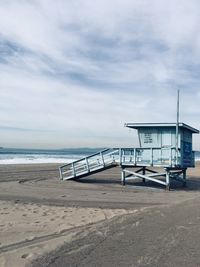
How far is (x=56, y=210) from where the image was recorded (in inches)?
532

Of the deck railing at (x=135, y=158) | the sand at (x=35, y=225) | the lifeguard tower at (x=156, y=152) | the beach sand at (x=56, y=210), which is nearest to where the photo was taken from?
the sand at (x=35, y=225)

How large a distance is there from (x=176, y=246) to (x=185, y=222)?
2.98m

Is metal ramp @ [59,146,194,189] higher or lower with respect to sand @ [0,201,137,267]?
higher

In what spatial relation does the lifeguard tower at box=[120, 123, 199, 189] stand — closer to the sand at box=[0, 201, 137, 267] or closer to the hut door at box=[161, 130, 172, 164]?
the hut door at box=[161, 130, 172, 164]

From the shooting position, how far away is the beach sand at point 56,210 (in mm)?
8438

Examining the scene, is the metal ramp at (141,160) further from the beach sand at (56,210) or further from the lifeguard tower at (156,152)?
the beach sand at (56,210)

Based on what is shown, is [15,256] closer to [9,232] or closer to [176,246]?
[9,232]

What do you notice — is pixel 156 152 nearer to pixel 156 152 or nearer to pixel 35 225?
pixel 156 152

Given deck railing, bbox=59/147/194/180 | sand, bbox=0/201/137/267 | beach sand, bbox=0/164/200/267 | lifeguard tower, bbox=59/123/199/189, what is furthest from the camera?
lifeguard tower, bbox=59/123/199/189

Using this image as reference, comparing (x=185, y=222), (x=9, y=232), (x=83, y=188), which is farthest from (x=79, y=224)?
(x=83, y=188)

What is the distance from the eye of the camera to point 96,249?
26.4 feet

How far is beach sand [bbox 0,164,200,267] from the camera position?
844 cm

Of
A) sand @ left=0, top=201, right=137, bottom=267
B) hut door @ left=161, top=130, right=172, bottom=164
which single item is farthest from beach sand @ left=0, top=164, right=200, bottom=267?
hut door @ left=161, top=130, right=172, bottom=164

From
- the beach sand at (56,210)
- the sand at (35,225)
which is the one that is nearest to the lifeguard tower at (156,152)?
the beach sand at (56,210)
